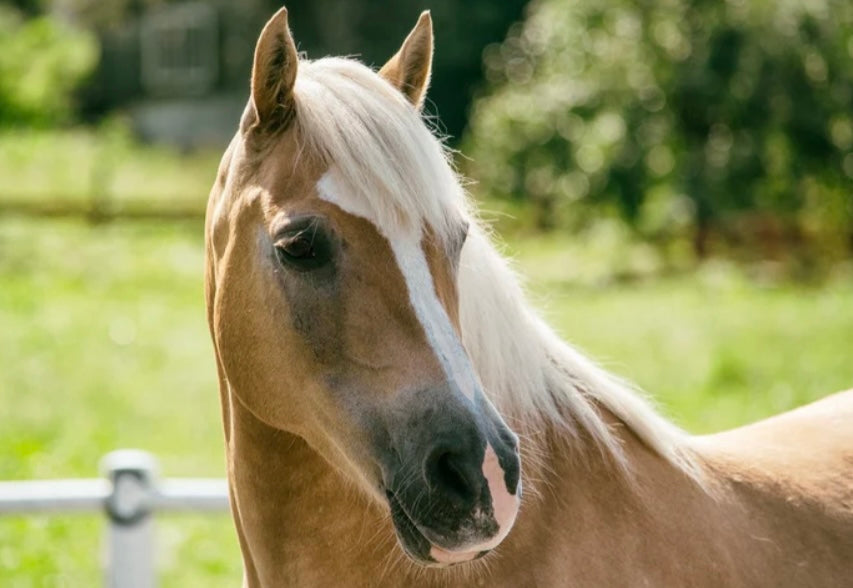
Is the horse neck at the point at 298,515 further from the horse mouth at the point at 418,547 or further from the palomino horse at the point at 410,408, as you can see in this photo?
the horse mouth at the point at 418,547

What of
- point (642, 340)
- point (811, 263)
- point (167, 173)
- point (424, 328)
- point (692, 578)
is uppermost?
point (424, 328)

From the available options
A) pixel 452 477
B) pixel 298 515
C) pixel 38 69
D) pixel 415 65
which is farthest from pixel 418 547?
pixel 38 69

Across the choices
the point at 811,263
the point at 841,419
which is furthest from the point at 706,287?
the point at 841,419

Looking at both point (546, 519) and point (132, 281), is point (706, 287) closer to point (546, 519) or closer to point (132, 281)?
point (132, 281)

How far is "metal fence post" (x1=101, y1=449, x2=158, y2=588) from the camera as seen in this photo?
14.1 ft

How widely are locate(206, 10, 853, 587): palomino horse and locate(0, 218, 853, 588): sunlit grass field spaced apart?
0.40 m

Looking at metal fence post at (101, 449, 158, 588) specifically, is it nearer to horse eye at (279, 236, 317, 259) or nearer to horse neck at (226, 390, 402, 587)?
horse neck at (226, 390, 402, 587)

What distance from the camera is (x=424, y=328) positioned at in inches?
80.3

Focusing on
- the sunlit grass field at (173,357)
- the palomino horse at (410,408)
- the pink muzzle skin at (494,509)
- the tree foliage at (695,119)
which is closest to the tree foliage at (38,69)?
the sunlit grass field at (173,357)

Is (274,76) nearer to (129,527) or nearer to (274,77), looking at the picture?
(274,77)

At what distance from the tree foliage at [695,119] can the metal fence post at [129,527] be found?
46.2ft

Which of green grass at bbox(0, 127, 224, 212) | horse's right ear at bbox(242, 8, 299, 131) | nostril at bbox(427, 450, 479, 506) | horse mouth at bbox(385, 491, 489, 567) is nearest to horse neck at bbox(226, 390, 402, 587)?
horse mouth at bbox(385, 491, 489, 567)

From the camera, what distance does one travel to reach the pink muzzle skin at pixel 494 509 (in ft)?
6.24

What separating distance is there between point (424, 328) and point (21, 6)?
3638 cm
